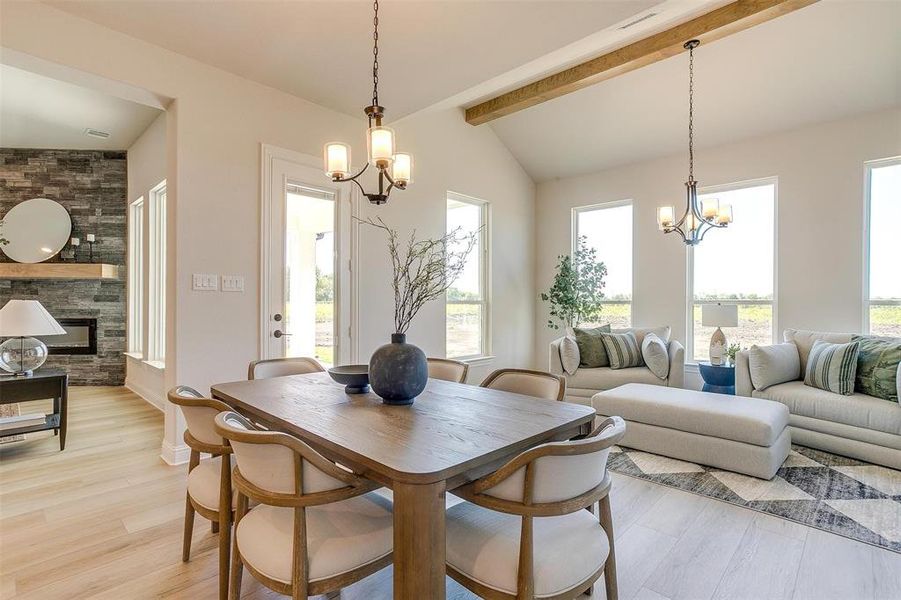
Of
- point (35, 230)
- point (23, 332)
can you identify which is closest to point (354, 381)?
point (23, 332)

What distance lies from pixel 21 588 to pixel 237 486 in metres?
1.36

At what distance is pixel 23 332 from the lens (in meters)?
3.18

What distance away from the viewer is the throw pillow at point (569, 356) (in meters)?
4.70

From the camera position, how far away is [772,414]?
2.96m

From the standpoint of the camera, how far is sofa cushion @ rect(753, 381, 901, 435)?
3.01 metres

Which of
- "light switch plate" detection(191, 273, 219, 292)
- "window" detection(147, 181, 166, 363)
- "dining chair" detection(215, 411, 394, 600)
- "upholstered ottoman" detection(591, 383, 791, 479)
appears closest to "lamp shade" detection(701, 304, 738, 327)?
"upholstered ottoman" detection(591, 383, 791, 479)

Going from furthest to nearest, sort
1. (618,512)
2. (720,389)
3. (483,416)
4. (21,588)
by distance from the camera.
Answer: (720,389) < (618,512) < (21,588) < (483,416)

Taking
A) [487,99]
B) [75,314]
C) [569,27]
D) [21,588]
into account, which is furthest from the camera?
[75,314]

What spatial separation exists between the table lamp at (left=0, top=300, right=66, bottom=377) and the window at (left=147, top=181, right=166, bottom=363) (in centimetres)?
149

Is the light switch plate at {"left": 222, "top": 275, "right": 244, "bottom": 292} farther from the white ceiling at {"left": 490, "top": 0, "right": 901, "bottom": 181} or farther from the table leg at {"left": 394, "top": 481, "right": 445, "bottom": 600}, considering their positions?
the white ceiling at {"left": 490, "top": 0, "right": 901, "bottom": 181}

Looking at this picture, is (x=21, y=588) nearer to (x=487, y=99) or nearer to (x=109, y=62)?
(x=109, y=62)

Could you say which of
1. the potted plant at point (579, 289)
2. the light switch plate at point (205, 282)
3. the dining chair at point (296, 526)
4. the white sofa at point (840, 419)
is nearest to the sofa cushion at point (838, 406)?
the white sofa at point (840, 419)

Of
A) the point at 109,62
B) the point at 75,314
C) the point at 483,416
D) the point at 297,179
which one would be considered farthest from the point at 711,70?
the point at 75,314

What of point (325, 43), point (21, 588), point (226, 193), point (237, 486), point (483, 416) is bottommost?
point (21, 588)
